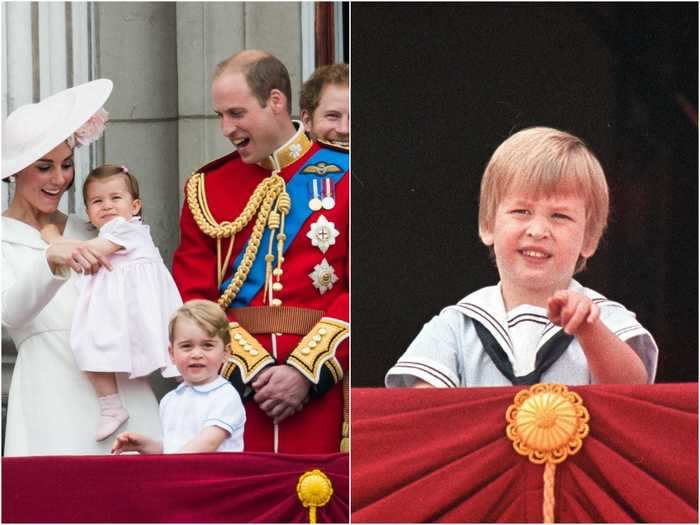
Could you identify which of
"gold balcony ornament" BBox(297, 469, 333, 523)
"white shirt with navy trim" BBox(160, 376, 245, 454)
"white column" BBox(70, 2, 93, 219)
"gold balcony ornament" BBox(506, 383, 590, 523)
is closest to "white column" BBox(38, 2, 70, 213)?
"white column" BBox(70, 2, 93, 219)

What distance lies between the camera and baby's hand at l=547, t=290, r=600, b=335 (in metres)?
Answer: 4.99

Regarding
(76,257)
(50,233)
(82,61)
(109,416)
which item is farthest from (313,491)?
(82,61)

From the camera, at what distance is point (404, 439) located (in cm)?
500

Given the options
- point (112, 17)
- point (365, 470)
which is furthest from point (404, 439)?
point (112, 17)

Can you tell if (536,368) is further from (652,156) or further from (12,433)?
(12,433)

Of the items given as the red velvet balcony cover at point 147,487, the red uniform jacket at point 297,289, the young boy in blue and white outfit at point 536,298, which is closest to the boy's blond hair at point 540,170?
the young boy in blue and white outfit at point 536,298

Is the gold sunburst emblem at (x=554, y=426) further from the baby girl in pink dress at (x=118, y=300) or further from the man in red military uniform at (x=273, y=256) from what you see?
the baby girl in pink dress at (x=118, y=300)

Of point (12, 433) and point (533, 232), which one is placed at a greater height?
point (533, 232)

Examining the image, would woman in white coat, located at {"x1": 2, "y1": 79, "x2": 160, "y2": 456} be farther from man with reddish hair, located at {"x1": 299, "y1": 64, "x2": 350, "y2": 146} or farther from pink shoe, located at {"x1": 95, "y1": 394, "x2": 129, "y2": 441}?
man with reddish hair, located at {"x1": 299, "y1": 64, "x2": 350, "y2": 146}

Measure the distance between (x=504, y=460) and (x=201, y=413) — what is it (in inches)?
38.0

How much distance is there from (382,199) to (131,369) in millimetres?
956

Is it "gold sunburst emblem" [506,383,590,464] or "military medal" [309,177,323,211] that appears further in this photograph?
"military medal" [309,177,323,211]

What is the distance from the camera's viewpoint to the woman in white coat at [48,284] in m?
4.98

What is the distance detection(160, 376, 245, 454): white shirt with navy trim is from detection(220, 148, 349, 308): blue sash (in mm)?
287
